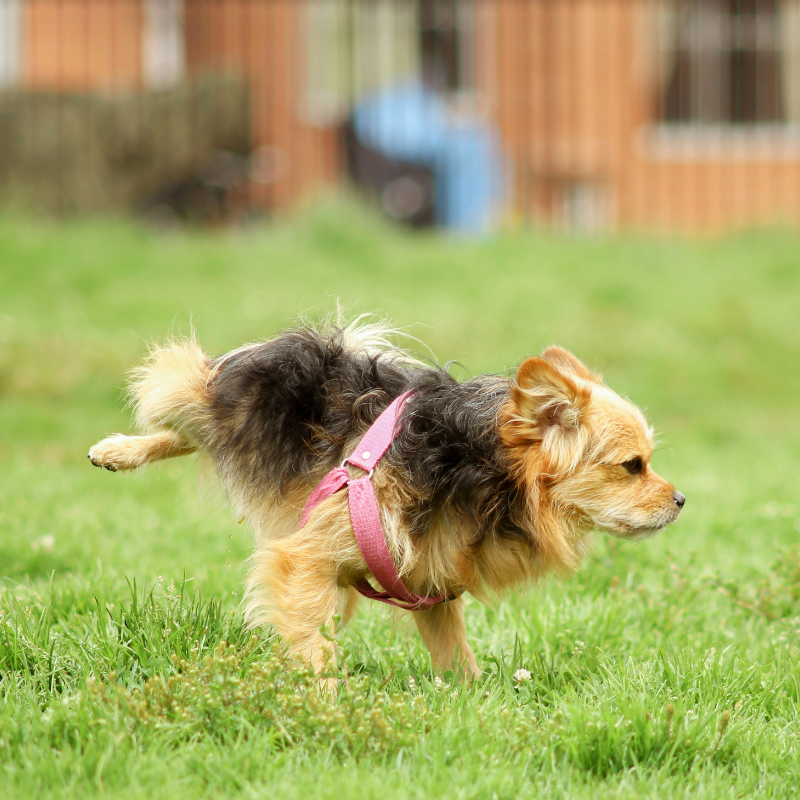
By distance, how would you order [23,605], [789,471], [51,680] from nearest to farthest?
[51,680] → [23,605] → [789,471]

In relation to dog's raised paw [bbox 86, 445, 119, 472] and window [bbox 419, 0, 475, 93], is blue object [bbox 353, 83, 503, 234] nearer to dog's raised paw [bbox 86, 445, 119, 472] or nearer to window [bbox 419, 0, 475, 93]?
window [bbox 419, 0, 475, 93]

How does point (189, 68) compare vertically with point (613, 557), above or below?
above

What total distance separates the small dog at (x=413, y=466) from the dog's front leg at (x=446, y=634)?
0.21 ft

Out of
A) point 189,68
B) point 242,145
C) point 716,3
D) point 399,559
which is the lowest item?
point 399,559

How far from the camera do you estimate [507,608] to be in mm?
4219

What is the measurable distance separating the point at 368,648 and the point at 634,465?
1.19 meters

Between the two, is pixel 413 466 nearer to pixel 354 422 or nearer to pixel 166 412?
pixel 354 422

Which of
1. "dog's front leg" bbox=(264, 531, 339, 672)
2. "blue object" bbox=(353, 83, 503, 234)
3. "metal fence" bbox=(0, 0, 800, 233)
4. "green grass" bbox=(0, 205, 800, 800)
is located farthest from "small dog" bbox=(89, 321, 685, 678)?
"blue object" bbox=(353, 83, 503, 234)

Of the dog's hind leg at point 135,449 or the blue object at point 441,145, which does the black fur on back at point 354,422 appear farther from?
the blue object at point 441,145

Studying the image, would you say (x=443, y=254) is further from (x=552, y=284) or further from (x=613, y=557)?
(x=613, y=557)

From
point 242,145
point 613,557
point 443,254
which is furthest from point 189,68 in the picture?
point 613,557

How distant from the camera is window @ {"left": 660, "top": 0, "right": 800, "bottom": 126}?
49.6 ft

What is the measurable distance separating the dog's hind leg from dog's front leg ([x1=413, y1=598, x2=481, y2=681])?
1.05m

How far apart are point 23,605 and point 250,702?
1.17 meters
